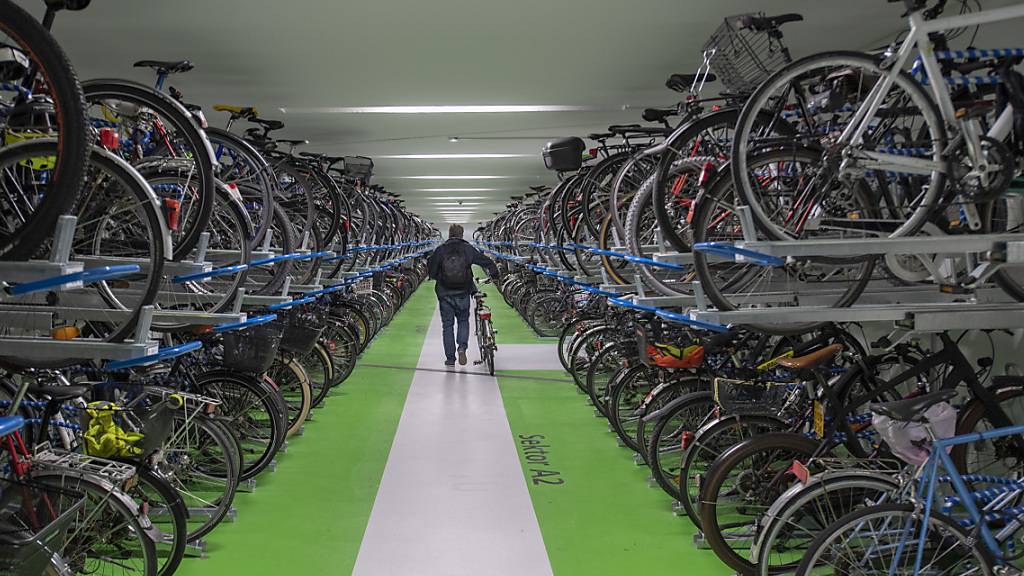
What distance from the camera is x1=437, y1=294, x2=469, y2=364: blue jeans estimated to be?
28.3 feet

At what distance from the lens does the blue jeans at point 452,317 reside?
340 inches

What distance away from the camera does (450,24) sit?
414 cm

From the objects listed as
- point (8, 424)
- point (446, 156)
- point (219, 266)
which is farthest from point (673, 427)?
point (446, 156)

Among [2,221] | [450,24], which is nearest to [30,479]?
[2,221]

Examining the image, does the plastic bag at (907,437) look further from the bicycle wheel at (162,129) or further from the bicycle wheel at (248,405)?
the bicycle wheel at (248,405)

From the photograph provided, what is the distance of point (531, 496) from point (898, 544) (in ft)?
7.95

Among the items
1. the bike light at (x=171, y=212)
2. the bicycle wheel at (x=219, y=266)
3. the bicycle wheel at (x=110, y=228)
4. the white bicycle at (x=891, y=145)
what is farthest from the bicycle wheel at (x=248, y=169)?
the white bicycle at (x=891, y=145)

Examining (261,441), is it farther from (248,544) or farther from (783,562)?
(783,562)

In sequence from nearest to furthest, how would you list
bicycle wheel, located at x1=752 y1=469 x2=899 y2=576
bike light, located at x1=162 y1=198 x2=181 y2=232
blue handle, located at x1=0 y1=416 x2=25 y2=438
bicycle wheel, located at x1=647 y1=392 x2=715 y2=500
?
1. blue handle, located at x1=0 y1=416 x2=25 y2=438
2. bicycle wheel, located at x1=752 y1=469 x2=899 y2=576
3. bike light, located at x1=162 y1=198 x2=181 y2=232
4. bicycle wheel, located at x1=647 y1=392 x2=715 y2=500

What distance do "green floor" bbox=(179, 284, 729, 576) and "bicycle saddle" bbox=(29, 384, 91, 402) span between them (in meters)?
1.01

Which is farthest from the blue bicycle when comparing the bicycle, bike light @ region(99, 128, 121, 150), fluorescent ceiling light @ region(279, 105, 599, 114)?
the bicycle

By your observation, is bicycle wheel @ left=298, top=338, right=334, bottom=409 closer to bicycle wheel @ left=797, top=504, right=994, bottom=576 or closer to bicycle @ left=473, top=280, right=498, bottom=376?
bicycle @ left=473, top=280, right=498, bottom=376

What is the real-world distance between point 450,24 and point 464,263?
4.67 m

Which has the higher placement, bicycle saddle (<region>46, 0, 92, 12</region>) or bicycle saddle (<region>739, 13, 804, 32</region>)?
bicycle saddle (<region>739, 13, 804, 32</region>)
